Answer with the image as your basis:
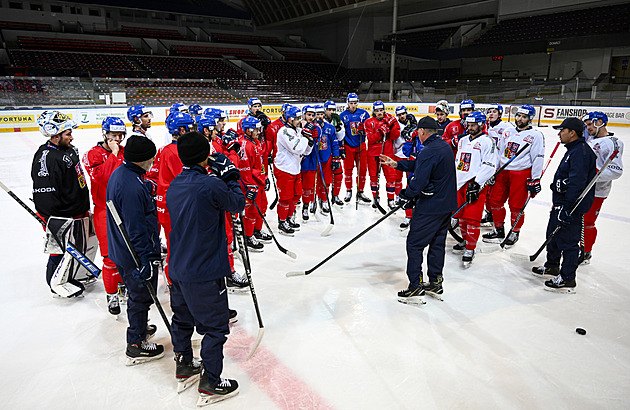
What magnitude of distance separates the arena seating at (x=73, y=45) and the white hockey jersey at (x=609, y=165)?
28181mm

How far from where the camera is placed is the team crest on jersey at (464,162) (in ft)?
16.0

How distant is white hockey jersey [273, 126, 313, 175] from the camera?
5.52m

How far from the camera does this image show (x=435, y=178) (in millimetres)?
3787

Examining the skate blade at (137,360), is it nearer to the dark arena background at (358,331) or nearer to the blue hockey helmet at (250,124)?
the dark arena background at (358,331)

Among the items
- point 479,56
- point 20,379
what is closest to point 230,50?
point 479,56

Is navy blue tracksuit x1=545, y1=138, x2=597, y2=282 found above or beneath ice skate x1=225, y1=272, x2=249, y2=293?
above

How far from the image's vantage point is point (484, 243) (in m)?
5.55

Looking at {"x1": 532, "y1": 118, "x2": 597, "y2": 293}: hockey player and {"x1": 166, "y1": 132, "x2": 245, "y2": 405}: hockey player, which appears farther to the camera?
{"x1": 532, "y1": 118, "x2": 597, "y2": 293}: hockey player

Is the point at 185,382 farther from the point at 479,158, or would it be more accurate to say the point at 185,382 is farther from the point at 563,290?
the point at 479,158

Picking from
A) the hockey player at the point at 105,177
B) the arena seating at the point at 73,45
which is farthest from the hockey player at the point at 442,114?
the arena seating at the point at 73,45

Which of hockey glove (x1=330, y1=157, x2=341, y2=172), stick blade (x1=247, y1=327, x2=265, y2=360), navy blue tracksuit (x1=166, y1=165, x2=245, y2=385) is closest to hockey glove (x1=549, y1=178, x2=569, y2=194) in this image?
stick blade (x1=247, y1=327, x2=265, y2=360)

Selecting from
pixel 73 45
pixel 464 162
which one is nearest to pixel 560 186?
pixel 464 162

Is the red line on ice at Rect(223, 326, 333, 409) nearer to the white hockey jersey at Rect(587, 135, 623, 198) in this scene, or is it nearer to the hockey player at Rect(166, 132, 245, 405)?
the hockey player at Rect(166, 132, 245, 405)

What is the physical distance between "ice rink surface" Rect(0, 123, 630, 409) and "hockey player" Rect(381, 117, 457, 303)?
0.30 m
